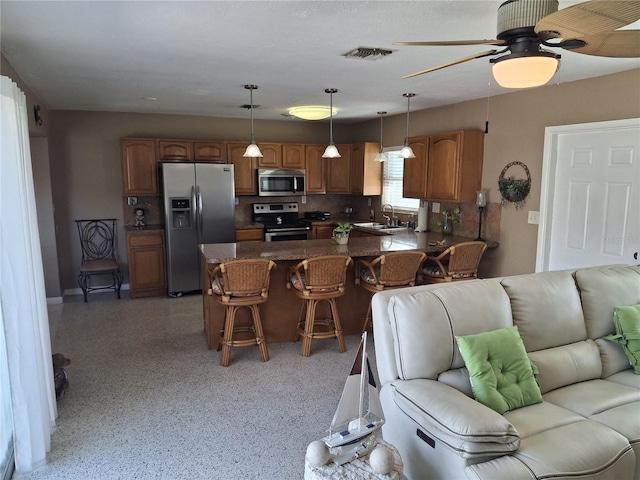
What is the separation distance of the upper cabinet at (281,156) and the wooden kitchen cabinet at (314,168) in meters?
0.10

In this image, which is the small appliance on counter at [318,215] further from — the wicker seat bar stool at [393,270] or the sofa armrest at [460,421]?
the sofa armrest at [460,421]

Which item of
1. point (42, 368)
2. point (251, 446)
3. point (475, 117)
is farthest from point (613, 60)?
point (42, 368)

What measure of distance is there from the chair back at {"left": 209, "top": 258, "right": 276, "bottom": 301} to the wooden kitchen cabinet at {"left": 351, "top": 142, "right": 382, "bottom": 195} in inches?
132

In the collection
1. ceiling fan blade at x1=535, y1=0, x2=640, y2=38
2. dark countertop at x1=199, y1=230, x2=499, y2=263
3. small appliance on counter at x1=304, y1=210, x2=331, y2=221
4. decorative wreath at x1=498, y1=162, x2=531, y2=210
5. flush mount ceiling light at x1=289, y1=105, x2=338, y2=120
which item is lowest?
dark countertop at x1=199, y1=230, x2=499, y2=263

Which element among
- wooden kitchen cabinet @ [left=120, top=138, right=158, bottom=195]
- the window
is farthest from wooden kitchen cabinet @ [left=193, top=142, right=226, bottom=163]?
the window

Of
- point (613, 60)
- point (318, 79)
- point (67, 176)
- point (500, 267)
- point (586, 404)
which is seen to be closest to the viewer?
point (586, 404)

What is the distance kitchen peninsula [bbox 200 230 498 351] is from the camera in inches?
158

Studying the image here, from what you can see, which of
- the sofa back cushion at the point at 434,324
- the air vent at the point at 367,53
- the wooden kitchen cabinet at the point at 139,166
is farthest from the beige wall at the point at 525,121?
the wooden kitchen cabinet at the point at 139,166

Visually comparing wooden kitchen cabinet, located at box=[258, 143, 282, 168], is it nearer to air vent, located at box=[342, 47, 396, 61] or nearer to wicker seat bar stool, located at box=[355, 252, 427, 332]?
wicker seat bar stool, located at box=[355, 252, 427, 332]

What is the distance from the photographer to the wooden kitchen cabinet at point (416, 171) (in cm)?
539

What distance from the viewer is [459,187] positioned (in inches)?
192

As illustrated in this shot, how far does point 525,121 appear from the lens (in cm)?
436

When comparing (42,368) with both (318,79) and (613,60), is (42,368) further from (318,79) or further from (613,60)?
(613,60)

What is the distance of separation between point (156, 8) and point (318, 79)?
1.86 metres
